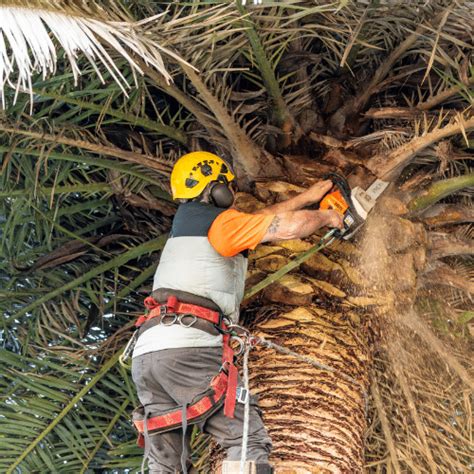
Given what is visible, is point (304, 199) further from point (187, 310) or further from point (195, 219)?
point (187, 310)

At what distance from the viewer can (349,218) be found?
4523mm

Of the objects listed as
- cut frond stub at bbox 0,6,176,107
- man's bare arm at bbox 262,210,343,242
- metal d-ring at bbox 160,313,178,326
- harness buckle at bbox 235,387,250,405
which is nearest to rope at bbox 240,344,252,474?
harness buckle at bbox 235,387,250,405

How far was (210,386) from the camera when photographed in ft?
13.5

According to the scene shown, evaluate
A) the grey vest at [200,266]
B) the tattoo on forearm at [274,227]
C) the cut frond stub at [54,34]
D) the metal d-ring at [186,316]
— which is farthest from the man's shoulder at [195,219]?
the cut frond stub at [54,34]

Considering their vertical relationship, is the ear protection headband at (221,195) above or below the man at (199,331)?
above

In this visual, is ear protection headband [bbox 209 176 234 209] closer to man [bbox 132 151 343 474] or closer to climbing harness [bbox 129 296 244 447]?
man [bbox 132 151 343 474]

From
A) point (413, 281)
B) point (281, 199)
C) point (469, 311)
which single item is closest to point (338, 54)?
point (281, 199)

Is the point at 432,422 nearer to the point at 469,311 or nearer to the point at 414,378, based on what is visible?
the point at 414,378

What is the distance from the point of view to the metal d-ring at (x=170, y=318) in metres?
4.20

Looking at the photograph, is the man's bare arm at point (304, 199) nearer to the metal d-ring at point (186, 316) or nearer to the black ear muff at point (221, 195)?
the black ear muff at point (221, 195)

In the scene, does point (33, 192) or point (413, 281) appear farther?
point (33, 192)

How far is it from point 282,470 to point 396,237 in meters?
1.16

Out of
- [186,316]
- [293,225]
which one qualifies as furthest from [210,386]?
[293,225]

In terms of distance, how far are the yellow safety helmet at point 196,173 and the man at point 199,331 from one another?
0.19 ft
